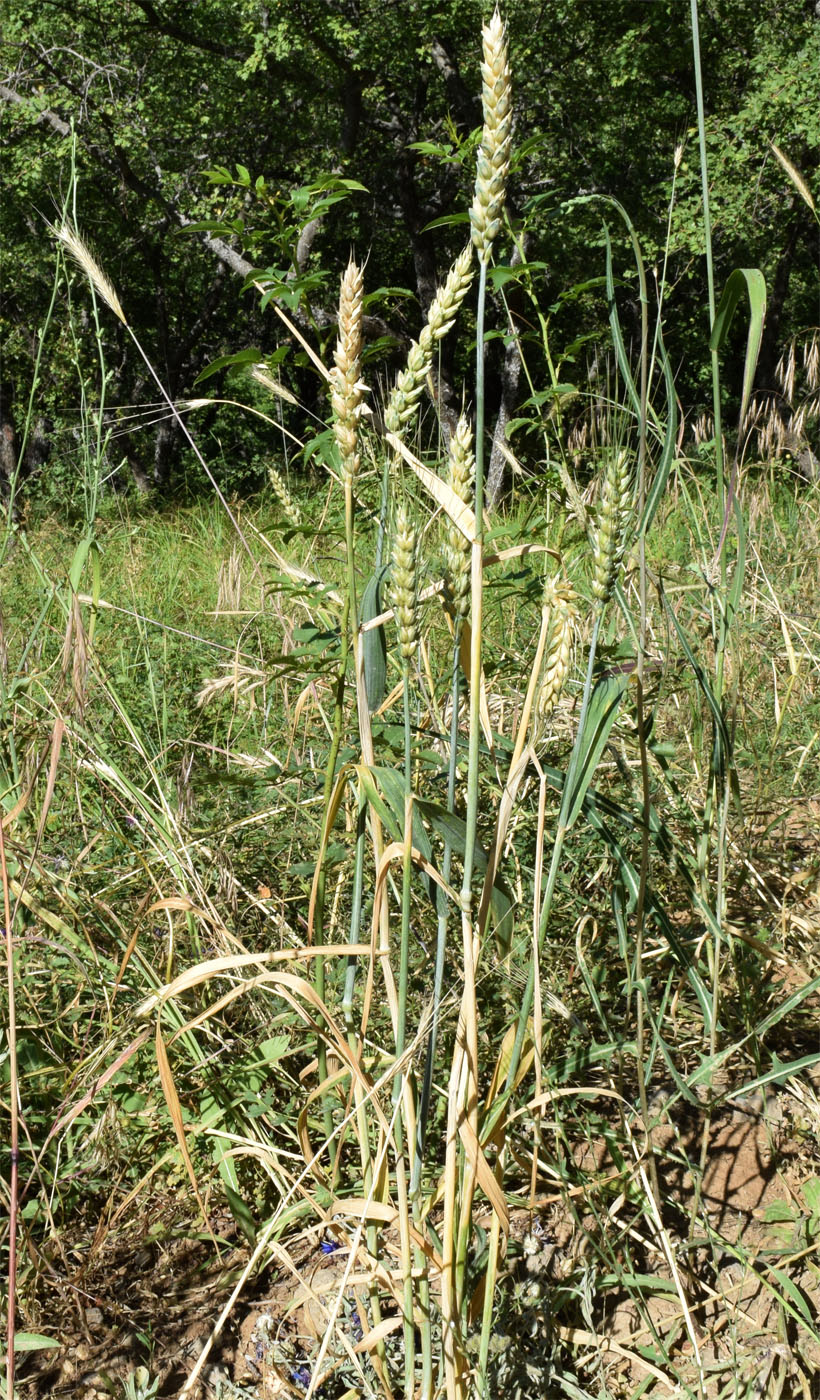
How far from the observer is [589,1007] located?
5.45ft

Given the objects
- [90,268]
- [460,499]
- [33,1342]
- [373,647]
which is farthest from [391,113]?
[33,1342]

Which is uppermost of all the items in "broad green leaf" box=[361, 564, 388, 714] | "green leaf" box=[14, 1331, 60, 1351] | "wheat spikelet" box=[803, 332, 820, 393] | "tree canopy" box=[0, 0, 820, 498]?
"tree canopy" box=[0, 0, 820, 498]

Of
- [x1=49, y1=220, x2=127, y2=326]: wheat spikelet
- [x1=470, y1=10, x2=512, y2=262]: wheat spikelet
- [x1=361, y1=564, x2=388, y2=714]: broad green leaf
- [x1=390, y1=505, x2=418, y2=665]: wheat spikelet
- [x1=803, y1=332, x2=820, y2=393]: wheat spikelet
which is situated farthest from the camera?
[x1=803, y1=332, x2=820, y2=393]: wheat spikelet

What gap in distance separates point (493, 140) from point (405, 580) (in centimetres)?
31

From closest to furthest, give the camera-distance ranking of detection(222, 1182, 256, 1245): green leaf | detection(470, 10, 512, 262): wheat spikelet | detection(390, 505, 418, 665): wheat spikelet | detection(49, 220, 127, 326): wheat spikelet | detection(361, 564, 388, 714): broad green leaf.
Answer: detection(470, 10, 512, 262): wheat spikelet < detection(390, 505, 418, 665): wheat spikelet < detection(361, 564, 388, 714): broad green leaf < detection(222, 1182, 256, 1245): green leaf < detection(49, 220, 127, 326): wheat spikelet

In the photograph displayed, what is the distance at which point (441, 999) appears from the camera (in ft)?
4.12

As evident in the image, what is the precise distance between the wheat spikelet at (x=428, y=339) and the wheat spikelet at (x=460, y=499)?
6cm

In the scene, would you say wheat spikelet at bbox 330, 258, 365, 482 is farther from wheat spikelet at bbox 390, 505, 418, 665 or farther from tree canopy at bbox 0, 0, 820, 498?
tree canopy at bbox 0, 0, 820, 498

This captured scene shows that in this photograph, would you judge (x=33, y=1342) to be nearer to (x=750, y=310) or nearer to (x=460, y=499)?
(x=460, y=499)

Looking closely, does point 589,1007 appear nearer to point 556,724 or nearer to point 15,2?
point 556,724

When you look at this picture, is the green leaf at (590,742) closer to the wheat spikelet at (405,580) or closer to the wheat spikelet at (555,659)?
the wheat spikelet at (555,659)

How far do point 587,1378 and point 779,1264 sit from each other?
264 millimetres

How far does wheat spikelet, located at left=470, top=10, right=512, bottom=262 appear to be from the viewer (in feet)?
2.33

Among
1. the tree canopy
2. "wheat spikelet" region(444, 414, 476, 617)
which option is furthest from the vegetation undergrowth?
the tree canopy
